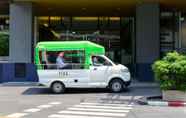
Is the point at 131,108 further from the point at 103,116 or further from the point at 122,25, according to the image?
the point at 122,25

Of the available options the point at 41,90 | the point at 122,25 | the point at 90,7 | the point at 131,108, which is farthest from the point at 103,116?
the point at 122,25

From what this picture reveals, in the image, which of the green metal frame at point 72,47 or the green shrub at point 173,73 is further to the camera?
the green metal frame at point 72,47

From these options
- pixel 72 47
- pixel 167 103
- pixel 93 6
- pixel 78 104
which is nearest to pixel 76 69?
pixel 72 47

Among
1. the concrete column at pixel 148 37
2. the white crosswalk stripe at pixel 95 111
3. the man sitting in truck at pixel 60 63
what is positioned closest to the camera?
the white crosswalk stripe at pixel 95 111

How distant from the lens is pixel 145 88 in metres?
26.1

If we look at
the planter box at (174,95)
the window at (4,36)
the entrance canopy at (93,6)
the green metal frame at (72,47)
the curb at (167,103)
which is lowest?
the curb at (167,103)

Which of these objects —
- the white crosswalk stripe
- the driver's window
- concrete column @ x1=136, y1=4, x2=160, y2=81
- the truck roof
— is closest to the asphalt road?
the white crosswalk stripe

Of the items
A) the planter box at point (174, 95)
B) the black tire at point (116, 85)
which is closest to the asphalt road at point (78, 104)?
the black tire at point (116, 85)

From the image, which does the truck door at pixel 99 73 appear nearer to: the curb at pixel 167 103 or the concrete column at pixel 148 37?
the curb at pixel 167 103

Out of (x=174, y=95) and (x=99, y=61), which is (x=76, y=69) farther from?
(x=174, y=95)

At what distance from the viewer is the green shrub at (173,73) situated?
20.1m

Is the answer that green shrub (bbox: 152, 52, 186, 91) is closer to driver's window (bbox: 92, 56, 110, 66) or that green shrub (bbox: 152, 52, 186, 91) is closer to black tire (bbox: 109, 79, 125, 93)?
black tire (bbox: 109, 79, 125, 93)

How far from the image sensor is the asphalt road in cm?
1641

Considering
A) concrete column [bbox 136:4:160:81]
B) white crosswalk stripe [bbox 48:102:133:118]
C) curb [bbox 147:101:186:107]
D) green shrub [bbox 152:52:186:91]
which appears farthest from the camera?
concrete column [bbox 136:4:160:81]
